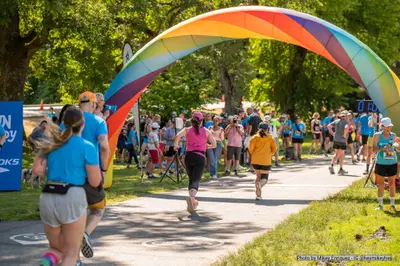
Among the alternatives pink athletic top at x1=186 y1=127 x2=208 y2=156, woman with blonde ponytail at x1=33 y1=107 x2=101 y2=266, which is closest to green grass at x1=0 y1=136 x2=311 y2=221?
pink athletic top at x1=186 y1=127 x2=208 y2=156

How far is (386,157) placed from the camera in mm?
15031

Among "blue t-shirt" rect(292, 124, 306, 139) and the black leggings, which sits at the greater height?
"blue t-shirt" rect(292, 124, 306, 139)

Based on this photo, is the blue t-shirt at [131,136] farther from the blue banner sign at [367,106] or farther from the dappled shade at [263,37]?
the dappled shade at [263,37]

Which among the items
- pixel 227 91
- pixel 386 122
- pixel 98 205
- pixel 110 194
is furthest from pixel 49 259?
pixel 227 91

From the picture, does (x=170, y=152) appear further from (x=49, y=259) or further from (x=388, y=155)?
(x=49, y=259)

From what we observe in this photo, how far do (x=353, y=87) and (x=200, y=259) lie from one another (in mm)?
47369

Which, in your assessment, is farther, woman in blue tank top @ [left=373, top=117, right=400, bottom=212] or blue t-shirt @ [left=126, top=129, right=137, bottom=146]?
blue t-shirt @ [left=126, top=129, right=137, bottom=146]

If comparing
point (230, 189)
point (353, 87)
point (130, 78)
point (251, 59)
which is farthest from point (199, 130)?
point (353, 87)

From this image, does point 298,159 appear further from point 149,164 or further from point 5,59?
point 5,59

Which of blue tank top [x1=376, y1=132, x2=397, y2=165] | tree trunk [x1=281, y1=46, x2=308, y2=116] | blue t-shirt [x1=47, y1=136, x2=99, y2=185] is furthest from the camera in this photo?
tree trunk [x1=281, y1=46, x2=308, y2=116]

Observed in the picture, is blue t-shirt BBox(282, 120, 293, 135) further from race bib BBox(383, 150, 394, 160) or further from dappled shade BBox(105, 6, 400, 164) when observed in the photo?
race bib BBox(383, 150, 394, 160)

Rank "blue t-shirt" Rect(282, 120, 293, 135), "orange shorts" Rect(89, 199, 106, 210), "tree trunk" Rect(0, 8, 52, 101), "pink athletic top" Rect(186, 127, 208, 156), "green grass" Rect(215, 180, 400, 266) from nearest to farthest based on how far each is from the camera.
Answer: "orange shorts" Rect(89, 199, 106, 210), "green grass" Rect(215, 180, 400, 266), "pink athletic top" Rect(186, 127, 208, 156), "tree trunk" Rect(0, 8, 52, 101), "blue t-shirt" Rect(282, 120, 293, 135)

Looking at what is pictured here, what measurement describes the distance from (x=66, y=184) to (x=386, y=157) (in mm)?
8590

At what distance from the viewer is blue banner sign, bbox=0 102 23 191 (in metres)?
18.1
